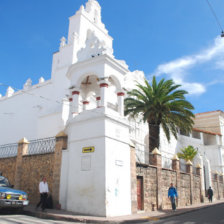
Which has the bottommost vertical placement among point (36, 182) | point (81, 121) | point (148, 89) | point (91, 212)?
point (91, 212)

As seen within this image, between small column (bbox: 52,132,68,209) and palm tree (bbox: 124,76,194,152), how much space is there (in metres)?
7.25

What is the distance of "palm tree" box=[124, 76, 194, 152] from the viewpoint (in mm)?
17938

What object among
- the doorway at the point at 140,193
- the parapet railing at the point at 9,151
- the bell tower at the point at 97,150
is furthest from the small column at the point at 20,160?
the doorway at the point at 140,193

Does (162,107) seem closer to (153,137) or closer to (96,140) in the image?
(153,137)

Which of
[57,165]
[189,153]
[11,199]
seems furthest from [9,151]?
[189,153]

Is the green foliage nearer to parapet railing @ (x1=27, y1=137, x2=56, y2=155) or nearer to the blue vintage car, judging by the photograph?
parapet railing @ (x1=27, y1=137, x2=56, y2=155)

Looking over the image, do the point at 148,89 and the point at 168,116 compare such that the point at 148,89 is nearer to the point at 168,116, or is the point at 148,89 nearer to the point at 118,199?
the point at 168,116

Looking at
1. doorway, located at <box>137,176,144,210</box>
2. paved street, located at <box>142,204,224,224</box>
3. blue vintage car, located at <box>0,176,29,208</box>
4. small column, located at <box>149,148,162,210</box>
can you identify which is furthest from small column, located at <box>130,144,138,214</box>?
blue vintage car, located at <box>0,176,29,208</box>

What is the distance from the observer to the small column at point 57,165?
37.2 feet

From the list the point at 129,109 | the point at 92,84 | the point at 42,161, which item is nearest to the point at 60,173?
the point at 42,161

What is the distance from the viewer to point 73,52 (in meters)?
24.4

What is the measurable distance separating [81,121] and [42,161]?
3.21m

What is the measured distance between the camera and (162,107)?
18.2m

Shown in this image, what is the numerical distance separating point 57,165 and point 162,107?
9363mm
